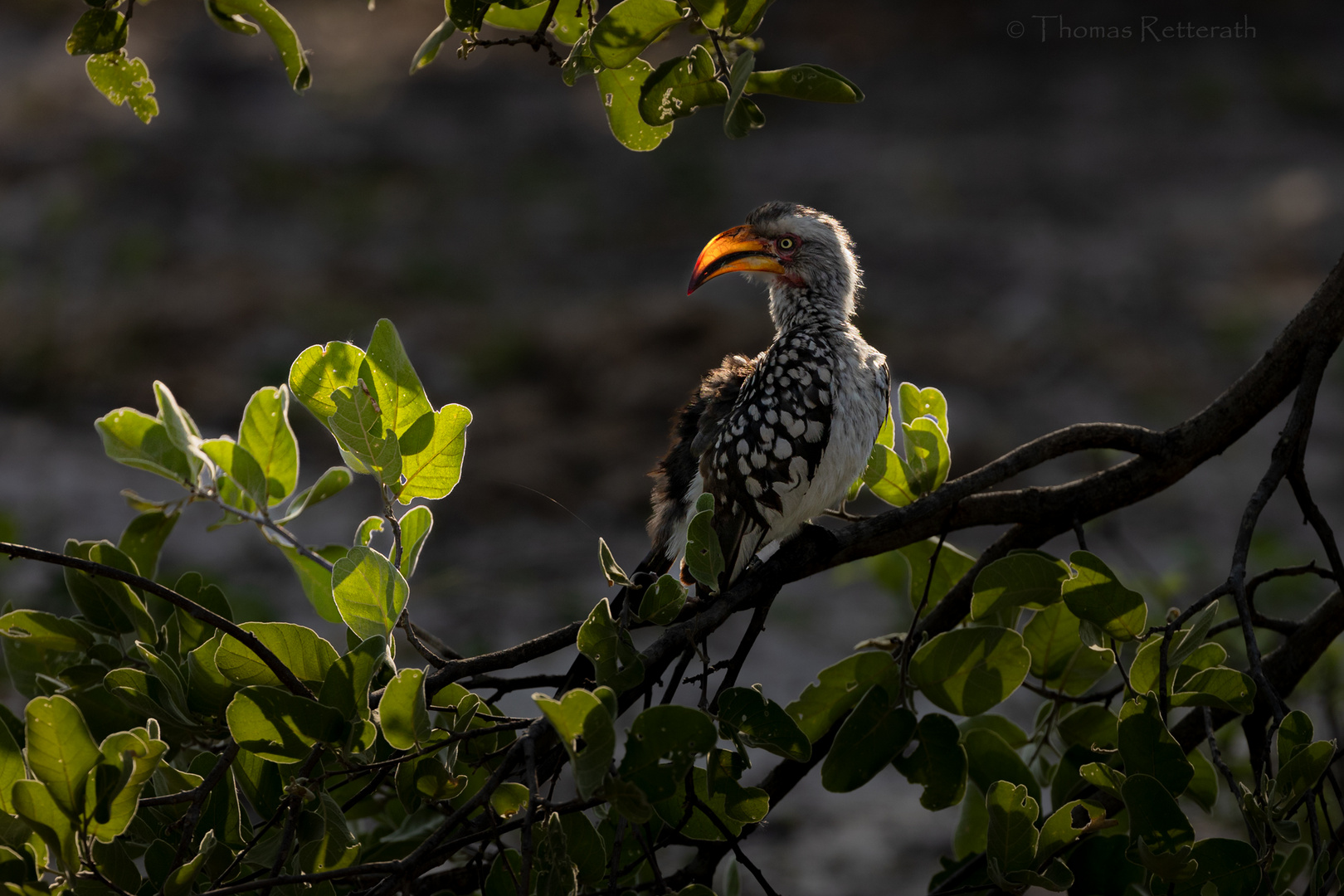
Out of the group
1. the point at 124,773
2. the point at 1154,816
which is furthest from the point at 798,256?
the point at 124,773

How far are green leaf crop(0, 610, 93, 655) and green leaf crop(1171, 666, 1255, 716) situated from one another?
153 cm

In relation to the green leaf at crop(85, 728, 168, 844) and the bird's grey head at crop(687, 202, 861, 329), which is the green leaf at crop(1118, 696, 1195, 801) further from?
the bird's grey head at crop(687, 202, 861, 329)

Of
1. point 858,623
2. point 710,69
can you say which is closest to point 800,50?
point 858,623

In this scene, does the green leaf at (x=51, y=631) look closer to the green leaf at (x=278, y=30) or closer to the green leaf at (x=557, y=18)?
the green leaf at (x=278, y=30)

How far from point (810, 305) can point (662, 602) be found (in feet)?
→ 4.66

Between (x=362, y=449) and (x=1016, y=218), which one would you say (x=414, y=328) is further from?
(x=362, y=449)

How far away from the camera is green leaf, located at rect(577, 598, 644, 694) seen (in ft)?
3.96

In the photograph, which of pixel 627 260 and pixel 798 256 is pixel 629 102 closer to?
pixel 798 256

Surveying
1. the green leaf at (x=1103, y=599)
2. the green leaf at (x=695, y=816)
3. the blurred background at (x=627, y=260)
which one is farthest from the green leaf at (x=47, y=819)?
the blurred background at (x=627, y=260)

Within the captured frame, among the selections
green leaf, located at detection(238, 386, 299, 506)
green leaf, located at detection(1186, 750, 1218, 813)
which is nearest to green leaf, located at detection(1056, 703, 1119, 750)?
green leaf, located at detection(1186, 750, 1218, 813)

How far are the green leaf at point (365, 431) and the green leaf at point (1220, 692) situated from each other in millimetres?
1072

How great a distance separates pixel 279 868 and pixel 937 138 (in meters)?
10.0

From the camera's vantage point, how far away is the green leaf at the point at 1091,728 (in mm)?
1710

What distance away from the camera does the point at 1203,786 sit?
1516 mm
